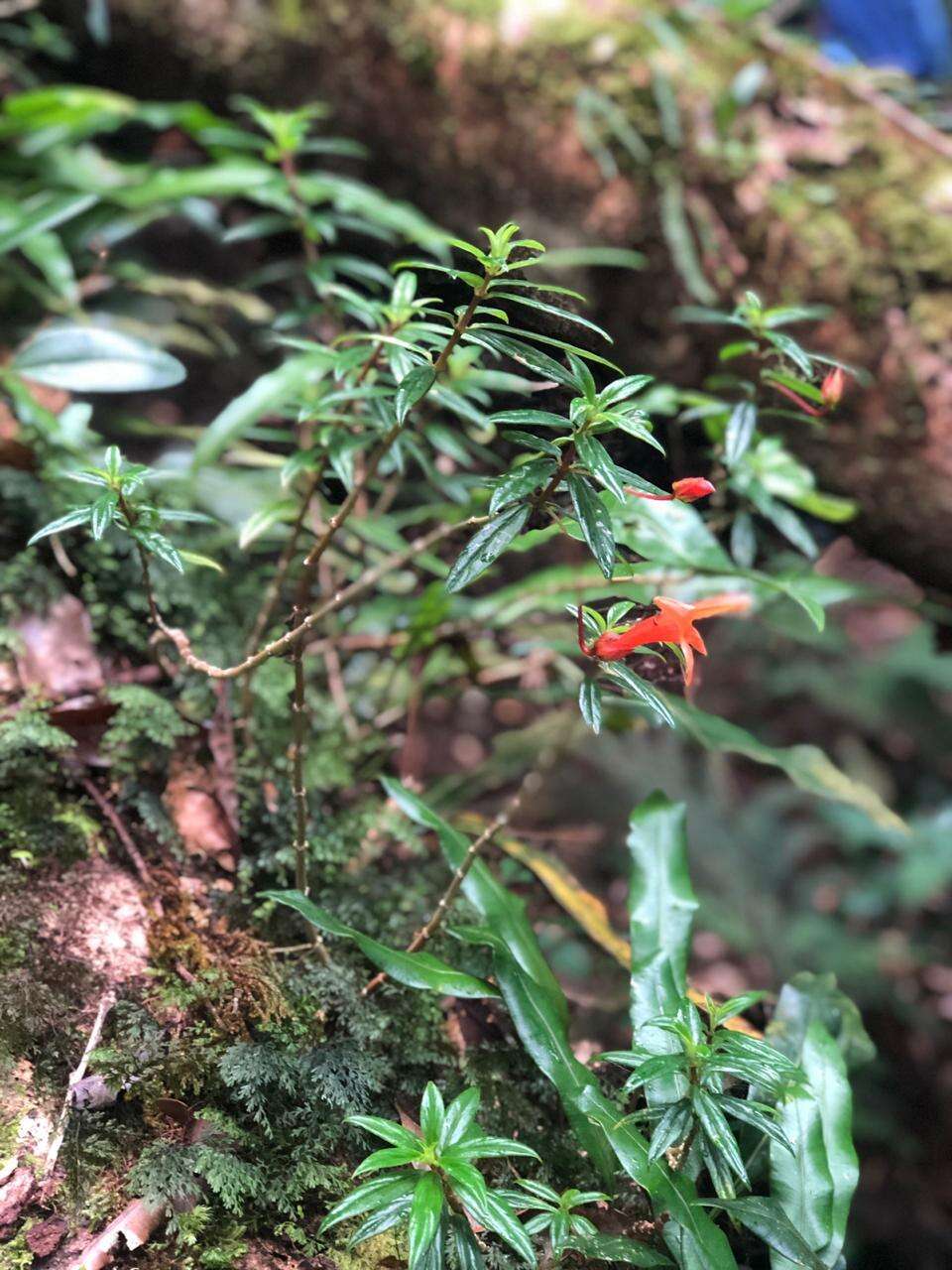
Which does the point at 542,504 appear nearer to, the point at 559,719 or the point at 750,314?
the point at 750,314

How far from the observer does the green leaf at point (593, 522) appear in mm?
1046

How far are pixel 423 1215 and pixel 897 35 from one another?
3.77 meters

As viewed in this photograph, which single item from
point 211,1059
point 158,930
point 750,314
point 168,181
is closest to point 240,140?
point 168,181

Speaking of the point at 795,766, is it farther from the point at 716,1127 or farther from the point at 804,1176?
the point at 716,1127

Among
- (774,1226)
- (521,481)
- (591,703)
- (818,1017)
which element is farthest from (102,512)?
(818,1017)

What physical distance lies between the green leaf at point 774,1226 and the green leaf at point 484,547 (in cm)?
82

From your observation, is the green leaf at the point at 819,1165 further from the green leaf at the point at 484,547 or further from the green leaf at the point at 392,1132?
the green leaf at the point at 484,547

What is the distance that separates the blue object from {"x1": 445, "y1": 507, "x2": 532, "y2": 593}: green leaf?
2886mm

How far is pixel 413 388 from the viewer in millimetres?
1129

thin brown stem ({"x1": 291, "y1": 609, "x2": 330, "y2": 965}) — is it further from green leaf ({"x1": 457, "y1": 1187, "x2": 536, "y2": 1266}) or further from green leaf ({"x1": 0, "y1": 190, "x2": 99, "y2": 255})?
green leaf ({"x1": 0, "y1": 190, "x2": 99, "y2": 255})

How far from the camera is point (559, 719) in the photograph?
7.15 feet

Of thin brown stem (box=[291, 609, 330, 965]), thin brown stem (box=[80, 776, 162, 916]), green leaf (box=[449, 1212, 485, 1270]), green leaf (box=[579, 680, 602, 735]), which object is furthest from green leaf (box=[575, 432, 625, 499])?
thin brown stem (box=[80, 776, 162, 916])

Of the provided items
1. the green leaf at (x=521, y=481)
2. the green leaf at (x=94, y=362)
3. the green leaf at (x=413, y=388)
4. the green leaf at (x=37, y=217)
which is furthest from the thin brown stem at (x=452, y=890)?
the green leaf at (x=37, y=217)

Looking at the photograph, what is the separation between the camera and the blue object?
3129mm
